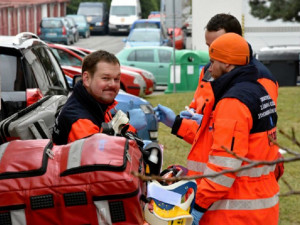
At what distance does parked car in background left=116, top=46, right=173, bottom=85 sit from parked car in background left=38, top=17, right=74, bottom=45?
18.4 meters

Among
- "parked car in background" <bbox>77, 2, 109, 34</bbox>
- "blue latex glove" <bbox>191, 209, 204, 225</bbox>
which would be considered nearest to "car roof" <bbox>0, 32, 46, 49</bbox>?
"blue latex glove" <bbox>191, 209, 204, 225</bbox>

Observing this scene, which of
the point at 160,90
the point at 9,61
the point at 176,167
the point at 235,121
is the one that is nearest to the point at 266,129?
the point at 235,121

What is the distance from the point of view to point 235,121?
3.58 meters

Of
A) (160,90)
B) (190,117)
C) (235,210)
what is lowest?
(160,90)

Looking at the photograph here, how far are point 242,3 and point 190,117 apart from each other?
762 inches

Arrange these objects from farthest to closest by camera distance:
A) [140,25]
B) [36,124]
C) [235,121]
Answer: [140,25], [36,124], [235,121]

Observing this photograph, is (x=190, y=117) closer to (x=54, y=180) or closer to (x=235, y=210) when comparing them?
(x=235, y=210)

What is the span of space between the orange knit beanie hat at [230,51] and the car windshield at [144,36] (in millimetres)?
26821

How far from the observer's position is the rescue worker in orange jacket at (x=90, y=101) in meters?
3.93

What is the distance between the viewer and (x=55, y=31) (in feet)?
135

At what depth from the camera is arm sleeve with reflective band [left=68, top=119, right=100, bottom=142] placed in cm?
387

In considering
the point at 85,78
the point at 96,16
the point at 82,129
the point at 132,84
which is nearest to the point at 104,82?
the point at 85,78

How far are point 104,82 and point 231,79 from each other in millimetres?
776

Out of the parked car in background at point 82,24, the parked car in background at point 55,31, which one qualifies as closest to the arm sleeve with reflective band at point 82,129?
the parked car in background at point 55,31
